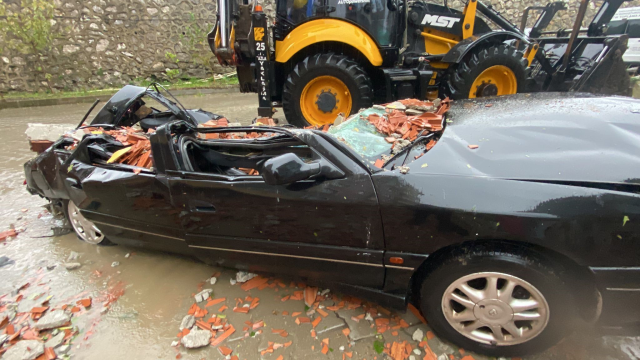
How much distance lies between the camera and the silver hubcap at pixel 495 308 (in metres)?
1.73

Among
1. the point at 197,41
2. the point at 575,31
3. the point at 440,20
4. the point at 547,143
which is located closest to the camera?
the point at 547,143

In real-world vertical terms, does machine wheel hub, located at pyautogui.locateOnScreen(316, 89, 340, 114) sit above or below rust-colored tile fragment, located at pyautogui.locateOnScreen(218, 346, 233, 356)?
above

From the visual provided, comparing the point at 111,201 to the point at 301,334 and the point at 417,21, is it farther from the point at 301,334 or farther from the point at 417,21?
A: the point at 417,21

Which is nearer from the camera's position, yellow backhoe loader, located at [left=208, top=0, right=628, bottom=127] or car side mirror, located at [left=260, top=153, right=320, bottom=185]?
car side mirror, located at [left=260, top=153, right=320, bottom=185]

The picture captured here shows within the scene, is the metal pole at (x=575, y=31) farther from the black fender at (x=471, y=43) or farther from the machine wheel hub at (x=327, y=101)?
the machine wheel hub at (x=327, y=101)

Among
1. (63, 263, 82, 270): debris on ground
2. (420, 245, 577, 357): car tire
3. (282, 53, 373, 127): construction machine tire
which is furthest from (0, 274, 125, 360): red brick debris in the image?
(282, 53, 373, 127): construction machine tire

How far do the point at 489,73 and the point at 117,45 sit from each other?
12.4 m

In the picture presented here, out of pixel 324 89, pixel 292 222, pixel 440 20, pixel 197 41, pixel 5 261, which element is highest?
pixel 440 20

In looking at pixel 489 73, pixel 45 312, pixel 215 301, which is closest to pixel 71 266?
pixel 45 312

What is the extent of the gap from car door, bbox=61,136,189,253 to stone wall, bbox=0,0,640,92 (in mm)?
11236

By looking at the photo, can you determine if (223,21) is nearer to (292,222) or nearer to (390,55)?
(390,55)

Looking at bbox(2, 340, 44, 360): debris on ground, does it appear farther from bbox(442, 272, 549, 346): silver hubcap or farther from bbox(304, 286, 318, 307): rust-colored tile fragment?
bbox(442, 272, 549, 346): silver hubcap

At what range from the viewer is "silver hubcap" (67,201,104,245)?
3.27 m

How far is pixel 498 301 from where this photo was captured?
1751 mm
